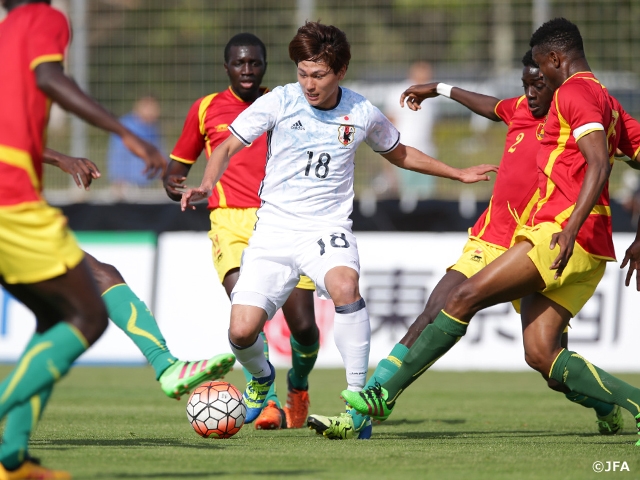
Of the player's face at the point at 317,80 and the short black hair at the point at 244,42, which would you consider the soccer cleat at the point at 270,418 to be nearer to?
the player's face at the point at 317,80

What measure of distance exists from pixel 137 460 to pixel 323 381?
20.6 feet

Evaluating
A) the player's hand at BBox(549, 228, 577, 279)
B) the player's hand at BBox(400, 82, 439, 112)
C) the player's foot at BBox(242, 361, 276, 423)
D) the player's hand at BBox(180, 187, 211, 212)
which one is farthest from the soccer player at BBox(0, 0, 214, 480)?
the player's hand at BBox(400, 82, 439, 112)

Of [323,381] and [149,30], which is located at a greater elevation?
[149,30]

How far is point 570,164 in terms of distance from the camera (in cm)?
634

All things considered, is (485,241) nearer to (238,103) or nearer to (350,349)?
(350,349)

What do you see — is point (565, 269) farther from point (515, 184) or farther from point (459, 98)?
point (459, 98)

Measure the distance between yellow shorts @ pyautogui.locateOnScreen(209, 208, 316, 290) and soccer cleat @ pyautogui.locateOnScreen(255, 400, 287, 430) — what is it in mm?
992

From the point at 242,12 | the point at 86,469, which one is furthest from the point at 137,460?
the point at 242,12

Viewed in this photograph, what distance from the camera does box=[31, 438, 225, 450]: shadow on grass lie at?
5.98m

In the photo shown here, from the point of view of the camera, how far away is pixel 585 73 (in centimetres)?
630

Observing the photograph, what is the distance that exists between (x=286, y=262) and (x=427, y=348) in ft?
3.49

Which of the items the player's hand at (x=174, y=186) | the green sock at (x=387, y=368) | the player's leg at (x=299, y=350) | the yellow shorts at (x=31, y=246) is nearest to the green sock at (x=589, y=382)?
the green sock at (x=387, y=368)

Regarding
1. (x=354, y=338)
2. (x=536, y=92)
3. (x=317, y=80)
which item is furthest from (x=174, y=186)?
(x=536, y=92)

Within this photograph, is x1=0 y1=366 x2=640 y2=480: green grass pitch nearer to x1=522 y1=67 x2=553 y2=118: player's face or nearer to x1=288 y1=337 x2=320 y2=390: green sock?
x1=288 y1=337 x2=320 y2=390: green sock
